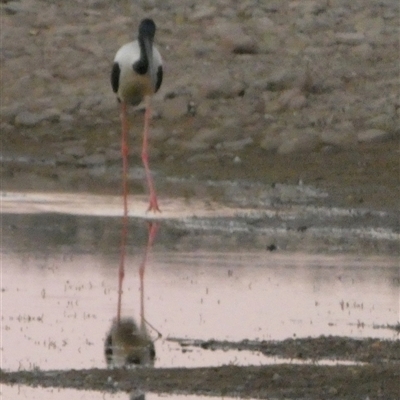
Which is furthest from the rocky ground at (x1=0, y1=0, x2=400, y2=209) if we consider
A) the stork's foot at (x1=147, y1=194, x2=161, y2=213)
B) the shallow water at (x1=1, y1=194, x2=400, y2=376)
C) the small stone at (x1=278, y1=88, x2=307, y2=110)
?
the shallow water at (x1=1, y1=194, x2=400, y2=376)

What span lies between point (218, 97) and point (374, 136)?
10.4 feet

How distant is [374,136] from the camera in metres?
19.8

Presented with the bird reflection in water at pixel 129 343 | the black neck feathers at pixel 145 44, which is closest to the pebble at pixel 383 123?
the black neck feathers at pixel 145 44

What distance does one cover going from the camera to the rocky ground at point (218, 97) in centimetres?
1908

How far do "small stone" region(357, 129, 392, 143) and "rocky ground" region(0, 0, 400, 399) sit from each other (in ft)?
0.11

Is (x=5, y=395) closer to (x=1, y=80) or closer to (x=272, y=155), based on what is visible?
(x=272, y=155)

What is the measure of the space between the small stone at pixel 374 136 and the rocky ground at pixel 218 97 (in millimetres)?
34

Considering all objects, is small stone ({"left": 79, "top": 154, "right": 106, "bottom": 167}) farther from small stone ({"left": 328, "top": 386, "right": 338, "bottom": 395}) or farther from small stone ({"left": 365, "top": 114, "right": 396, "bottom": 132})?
small stone ({"left": 328, "top": 386, "right": 338, "bottom": 395})

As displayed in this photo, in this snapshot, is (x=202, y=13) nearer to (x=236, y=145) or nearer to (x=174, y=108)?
(x=174, y=108)

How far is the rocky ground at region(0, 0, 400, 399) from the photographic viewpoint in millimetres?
19078

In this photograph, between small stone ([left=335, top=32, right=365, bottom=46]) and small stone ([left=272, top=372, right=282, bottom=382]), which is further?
small stone ([left=335, top=32, right=365, bottom=46])

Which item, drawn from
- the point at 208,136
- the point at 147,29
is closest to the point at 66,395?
the point at 147,29

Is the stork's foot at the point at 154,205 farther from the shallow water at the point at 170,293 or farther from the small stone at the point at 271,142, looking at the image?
the small stone at the point at 271,142

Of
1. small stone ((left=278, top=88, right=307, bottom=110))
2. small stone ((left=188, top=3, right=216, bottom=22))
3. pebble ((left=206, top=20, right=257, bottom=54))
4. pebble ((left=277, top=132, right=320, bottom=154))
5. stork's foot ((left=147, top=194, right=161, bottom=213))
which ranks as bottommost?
stork's foot ((left=147, top=194, right=161, bottom=213))
